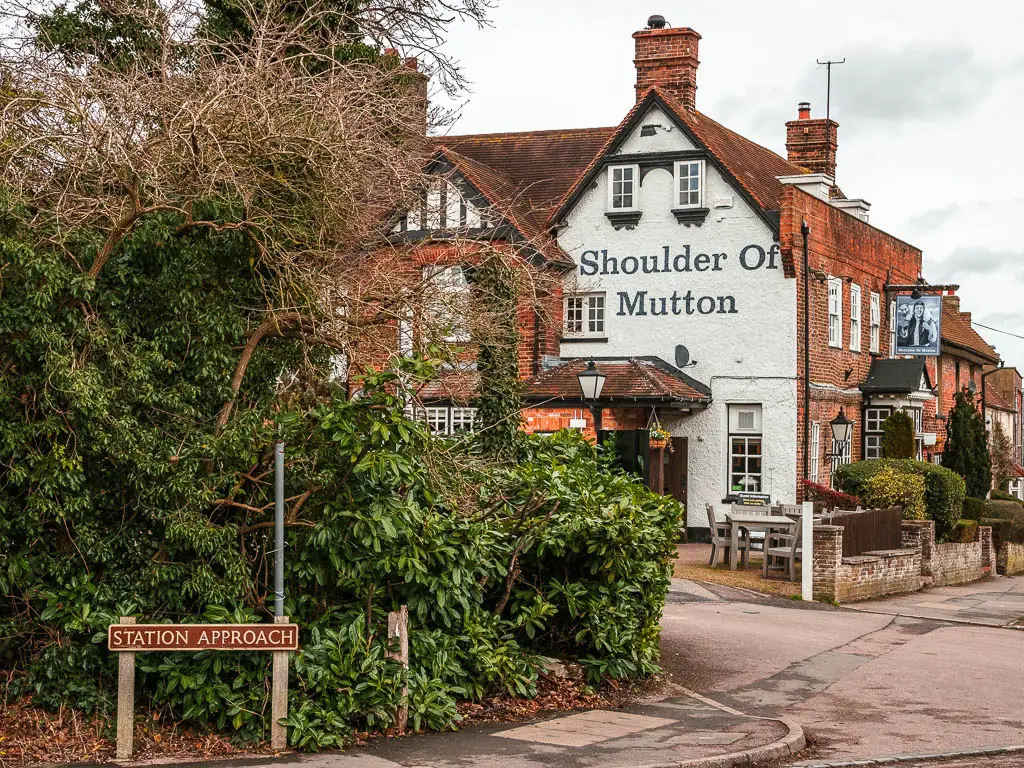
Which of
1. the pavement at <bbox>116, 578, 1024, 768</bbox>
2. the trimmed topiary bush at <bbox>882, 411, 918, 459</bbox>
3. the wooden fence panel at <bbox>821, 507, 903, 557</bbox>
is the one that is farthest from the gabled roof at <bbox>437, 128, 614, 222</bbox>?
the pavement at <bbox>116, 578, 1024, 768</bbox>

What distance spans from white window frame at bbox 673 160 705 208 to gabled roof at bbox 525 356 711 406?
3.49 metres

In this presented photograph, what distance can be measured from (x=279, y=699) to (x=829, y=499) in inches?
720

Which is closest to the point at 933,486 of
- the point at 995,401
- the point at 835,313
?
the point at 835,313

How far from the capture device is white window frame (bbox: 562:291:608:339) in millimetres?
29766

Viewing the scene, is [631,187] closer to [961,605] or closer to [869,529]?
[869,529]

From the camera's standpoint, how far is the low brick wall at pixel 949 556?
23.9 metres

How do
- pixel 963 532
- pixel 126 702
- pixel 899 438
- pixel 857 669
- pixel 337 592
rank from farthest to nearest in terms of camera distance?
pixel 899 438 → pixel 963 532 → pixel 857 669 → pixel 337 592 → pixel 126 702

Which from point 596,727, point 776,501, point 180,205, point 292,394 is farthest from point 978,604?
point 180,205

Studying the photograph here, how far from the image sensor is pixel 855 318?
3159 centimetres

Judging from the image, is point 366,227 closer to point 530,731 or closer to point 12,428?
point 12,428

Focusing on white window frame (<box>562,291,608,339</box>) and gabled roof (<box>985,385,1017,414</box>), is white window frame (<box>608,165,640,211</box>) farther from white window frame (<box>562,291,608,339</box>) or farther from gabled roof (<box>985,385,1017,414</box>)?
gabled roof (<box>985,385,1017,414</box>)

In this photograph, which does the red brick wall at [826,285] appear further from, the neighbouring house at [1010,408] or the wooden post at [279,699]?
the wooden post at [279,699]

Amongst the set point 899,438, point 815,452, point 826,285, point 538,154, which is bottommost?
point 815,452

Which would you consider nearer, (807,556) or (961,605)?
(807,556)
